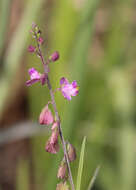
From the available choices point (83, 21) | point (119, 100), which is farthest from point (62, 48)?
point (83, 21)

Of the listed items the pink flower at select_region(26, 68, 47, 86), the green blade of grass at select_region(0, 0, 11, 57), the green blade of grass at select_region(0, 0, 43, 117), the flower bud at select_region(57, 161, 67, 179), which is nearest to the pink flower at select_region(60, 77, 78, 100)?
the pink flower at select_region(26, 68, 47, 86)

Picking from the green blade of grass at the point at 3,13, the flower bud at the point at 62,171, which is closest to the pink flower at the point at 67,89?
the flower bud at the point at 62,171

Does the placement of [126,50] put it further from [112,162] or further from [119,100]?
[112,162]

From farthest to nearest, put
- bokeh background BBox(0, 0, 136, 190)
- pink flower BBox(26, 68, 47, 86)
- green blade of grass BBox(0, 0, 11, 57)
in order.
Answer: bokeh background BBox(0, 0, 136, 190) → green blade of grass BBox(0, 0, 11, 57) → pink flower BBox(26, 68, 47, 86)

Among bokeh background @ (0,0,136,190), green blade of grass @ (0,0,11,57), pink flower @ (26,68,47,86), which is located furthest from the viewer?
bokeh background @ (0,0,136,190)

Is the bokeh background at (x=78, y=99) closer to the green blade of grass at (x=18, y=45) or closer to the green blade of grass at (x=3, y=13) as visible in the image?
the green blade of grass at (x=18, y=45)

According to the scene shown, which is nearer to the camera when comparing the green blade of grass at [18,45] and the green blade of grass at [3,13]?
the green blade of grass at [3,13]

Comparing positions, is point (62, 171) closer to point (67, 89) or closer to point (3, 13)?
point (67, 89)

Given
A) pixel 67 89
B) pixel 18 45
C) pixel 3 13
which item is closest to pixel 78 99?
pixel 18 45

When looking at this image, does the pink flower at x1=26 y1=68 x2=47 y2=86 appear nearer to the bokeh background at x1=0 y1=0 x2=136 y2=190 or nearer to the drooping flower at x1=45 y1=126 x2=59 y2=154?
the drooping flower at x1=45 y1=126 x2=59 y2=154
